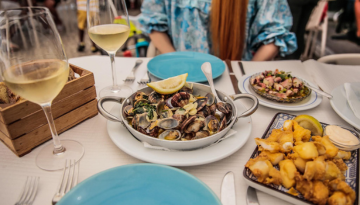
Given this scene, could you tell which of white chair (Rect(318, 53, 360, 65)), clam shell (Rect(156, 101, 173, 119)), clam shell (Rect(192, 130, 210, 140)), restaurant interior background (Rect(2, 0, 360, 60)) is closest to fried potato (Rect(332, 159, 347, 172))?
clam shell (Rect(192, 130, 210, 140))

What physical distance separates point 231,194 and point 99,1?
77 centimetres

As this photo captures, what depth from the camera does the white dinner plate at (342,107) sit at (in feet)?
2.44

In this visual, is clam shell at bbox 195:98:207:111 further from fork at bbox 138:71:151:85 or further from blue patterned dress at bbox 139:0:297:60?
blue patterned dress at bbox 139:0:297:60

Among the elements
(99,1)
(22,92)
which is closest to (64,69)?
(22,92)

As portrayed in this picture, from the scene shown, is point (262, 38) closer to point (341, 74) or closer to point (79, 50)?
point (341, 74)

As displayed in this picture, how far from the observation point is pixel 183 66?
3.74 feet

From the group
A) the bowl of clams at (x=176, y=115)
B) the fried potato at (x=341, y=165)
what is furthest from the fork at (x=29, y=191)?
the fried potato at (x=341, y=165)

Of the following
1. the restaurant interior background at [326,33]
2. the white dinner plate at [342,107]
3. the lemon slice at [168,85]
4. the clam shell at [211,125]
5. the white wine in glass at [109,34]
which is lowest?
the restaurant interior background at [326,33]

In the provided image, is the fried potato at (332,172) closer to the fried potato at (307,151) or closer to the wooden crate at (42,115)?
the fried potato at (307,151)

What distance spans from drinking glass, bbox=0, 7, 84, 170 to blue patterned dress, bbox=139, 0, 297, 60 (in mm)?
1178

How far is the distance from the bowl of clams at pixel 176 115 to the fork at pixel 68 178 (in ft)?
0.49

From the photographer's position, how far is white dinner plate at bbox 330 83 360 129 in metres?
0.74

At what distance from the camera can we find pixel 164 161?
22.2 inches

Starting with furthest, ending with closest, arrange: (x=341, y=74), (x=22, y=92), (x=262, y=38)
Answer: (x=262, y=38), (x=341, y=74), (x=22, y=92)
